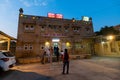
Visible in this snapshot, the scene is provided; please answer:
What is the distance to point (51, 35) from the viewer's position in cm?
1784

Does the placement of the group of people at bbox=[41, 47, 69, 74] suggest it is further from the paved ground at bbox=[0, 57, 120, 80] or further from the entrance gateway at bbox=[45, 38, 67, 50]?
the entrance gateway at bbox=[45, 38, 67, 50]

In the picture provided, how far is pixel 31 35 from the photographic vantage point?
18625mm

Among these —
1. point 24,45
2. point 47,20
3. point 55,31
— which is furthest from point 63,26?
point 24,45

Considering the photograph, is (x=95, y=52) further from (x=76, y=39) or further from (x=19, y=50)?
(x=19, y=50)

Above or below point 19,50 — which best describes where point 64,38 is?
above

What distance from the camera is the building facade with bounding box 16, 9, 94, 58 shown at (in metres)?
18.1

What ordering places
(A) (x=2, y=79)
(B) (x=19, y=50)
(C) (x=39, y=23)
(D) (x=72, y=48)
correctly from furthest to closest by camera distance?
(D) (x=72, y=48), (C) (x=39, y=23), (B) (x=19, y=50), (A) (x=2, y=79)

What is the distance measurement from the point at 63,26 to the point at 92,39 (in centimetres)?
737

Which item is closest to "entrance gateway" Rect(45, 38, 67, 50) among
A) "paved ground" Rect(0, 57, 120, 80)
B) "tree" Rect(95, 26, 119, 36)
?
"paved ground" Rect(0, 57, 120, 80)

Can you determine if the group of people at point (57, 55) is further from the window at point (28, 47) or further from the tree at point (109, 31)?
the tree at point (109, 31)

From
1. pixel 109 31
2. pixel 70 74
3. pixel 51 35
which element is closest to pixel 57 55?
pixel 51 35

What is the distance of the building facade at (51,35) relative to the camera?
18.1 meters

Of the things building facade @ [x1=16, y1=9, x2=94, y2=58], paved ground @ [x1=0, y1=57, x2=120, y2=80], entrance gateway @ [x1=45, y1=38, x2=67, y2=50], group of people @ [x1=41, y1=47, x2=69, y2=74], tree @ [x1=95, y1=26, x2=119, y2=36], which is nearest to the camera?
paved ground @ [x1=0, y1=57, x2=120, y2=80]

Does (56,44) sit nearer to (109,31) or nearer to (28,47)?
(28,47)
